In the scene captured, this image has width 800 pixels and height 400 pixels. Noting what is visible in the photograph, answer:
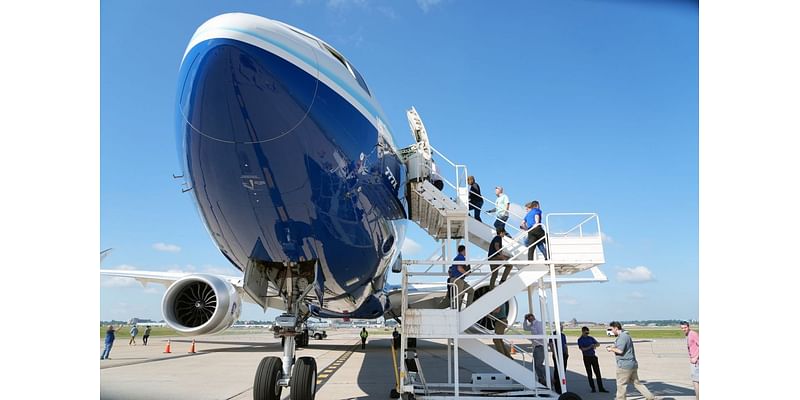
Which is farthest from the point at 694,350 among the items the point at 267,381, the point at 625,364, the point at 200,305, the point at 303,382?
the point at 200,305

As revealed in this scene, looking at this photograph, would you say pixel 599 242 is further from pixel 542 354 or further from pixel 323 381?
pixel 323 381

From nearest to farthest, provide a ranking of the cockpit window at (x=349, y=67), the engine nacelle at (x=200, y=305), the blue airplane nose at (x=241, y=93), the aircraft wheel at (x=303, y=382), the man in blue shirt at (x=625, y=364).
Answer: the blue airplane nose at (x=241, y=93) → the cockpit window at (x=349, y=67) → the aircraft wheel at (x=303, y=382) → the man in blue shirt at (x=625, y=364) → the engine nacelle at (x=200, y=305)

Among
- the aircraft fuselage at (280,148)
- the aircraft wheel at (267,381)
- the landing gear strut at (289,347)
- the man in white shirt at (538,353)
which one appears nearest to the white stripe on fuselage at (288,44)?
the aircraft fuselage at (280,148)

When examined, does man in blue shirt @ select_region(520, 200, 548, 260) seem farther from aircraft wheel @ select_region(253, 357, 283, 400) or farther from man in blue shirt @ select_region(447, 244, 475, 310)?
aircraft wheel @ select_region(253, 357, 283, 400)

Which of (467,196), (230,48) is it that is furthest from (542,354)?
(230,48)

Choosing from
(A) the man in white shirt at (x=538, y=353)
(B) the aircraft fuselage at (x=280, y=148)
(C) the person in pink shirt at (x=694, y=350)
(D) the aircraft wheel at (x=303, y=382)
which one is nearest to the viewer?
(B) the aircraft fuselage at (x=280, y=148)

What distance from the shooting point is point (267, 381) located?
6332mm

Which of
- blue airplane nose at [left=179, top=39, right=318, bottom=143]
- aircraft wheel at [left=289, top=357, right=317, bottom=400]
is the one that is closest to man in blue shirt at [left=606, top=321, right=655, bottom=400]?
aircraft wheel at [left=289, top=357, right=317, bottom=400]

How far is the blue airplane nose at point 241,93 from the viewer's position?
425cm

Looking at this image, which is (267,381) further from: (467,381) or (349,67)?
(467,381)

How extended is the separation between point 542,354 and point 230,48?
705 centimetres

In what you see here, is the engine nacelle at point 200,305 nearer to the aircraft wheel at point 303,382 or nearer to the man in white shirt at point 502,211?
the aircraft wheel at point 303,382

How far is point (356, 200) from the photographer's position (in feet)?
19.1
